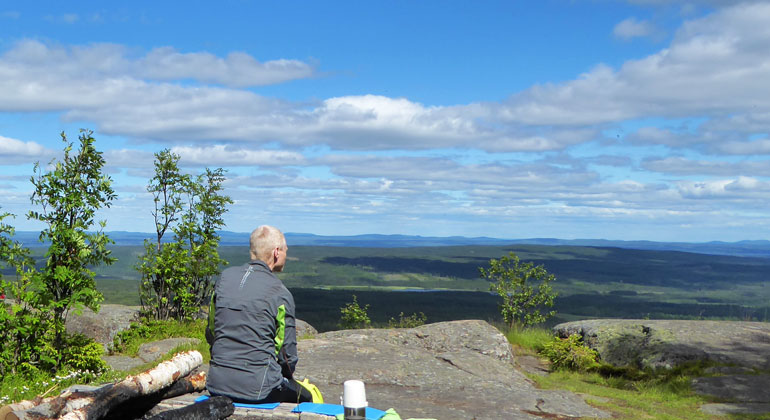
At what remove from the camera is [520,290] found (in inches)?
885

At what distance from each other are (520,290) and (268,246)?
57.9ft

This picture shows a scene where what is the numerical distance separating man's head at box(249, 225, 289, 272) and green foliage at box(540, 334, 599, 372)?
36.6 feet

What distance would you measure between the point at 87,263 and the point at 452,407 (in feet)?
22.8

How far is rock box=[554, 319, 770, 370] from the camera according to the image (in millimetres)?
14578

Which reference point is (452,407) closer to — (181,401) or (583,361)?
(181,401)

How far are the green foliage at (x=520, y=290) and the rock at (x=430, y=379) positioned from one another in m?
6.20

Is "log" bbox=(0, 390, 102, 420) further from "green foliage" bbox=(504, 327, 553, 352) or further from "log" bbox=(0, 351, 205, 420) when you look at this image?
"green foliage" bbox=(504, 327, 553, 352)

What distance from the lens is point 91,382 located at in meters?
10.9

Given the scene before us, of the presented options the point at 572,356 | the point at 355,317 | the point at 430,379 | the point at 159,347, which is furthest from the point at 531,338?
the point at 159,347

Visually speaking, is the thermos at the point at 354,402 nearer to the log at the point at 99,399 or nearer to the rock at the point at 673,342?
the log at the point at 99,399

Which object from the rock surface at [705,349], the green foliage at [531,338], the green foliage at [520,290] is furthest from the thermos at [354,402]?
the green foliage at [520,290]

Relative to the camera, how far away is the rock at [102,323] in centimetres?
1509

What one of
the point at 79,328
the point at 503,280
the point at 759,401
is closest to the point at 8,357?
the point at 79,328

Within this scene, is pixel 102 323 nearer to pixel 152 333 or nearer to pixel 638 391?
pixel 152 333
